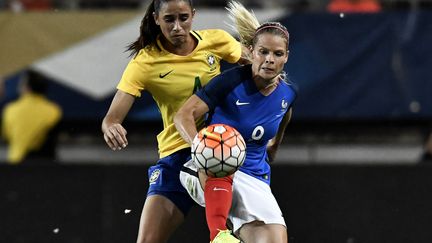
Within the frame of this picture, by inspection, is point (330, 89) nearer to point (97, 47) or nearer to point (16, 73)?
point (97, 47)

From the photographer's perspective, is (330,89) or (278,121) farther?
(330,89)

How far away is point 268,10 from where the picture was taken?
32.3 ft

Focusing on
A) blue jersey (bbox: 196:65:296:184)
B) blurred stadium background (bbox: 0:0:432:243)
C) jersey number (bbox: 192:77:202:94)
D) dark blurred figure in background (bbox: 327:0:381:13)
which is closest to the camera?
blue jersey (bbox: 196:65:296:184)

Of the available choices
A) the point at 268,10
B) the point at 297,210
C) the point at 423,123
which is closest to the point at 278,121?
the point at 297,210

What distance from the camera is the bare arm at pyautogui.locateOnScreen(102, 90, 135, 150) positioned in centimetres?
532

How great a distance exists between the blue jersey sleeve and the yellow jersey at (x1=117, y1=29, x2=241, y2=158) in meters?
0.27

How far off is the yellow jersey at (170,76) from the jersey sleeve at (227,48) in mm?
93

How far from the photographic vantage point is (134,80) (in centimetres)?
574

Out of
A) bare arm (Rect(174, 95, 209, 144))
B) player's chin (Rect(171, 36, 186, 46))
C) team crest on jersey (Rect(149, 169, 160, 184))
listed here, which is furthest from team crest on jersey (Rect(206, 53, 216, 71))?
team crest on jersey (Rect(149, 169, 160, 184))

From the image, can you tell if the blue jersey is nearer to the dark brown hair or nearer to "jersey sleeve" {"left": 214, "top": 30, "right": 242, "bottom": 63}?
"jersey sleeve" {"left": 214, "top": 30, "right": 242, "bottom": 63}

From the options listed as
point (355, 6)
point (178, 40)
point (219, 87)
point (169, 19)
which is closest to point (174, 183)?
point (219, 87)

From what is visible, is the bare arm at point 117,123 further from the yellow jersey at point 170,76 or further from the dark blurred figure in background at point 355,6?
the dark blurred figure in background at point 355,6

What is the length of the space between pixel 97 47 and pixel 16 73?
86 centimetres

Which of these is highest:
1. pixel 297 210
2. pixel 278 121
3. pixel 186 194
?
pixel 278 121
